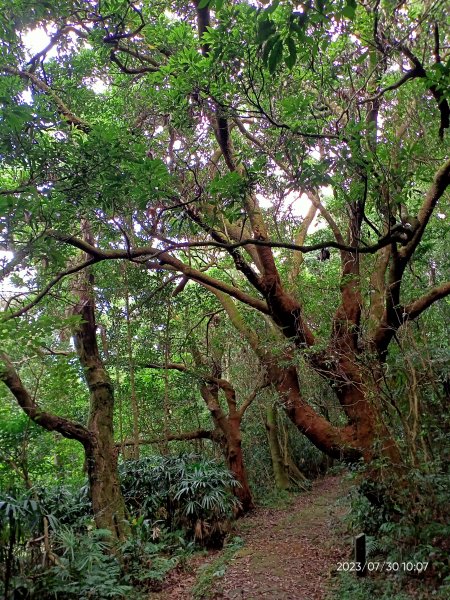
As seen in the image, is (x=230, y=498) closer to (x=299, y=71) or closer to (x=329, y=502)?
(x=329, y=502)

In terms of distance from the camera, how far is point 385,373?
15.9ft

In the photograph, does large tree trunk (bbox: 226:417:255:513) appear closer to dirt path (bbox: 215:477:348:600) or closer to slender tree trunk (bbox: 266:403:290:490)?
dirt path (bbox: 215:477:348:600)

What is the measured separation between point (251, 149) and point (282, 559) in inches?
213

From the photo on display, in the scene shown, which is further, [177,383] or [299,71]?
[177,383]

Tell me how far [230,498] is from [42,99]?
6.91 metres

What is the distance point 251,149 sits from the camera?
587 centimetres

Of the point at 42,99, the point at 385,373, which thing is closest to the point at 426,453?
the point at 385,373

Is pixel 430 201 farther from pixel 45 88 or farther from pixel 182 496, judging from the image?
pixel 182 496

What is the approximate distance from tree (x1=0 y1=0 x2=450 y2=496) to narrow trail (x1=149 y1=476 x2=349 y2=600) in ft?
4.40

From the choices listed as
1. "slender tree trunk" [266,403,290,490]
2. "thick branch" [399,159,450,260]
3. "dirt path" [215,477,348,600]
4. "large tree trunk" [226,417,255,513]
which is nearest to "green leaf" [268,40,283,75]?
"thick branch" [399,159,450,260]

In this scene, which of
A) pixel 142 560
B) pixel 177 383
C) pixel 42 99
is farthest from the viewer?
pixel 177 383

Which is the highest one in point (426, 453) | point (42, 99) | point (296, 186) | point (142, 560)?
point (42, 99)

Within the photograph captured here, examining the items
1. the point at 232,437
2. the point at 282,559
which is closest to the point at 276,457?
the point at 232,437

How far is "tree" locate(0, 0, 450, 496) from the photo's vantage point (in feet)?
13.8
